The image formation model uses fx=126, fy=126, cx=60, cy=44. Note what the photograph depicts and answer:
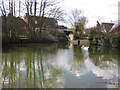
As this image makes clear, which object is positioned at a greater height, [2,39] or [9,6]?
[9,6]

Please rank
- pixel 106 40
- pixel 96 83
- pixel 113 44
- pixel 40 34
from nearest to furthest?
pixel 96 83, pixel 113 44, pixel 106 40, pixel 40 34

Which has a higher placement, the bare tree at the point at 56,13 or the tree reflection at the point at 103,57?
the bare tree at the point at 56,13

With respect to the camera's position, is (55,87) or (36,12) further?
(36,12)

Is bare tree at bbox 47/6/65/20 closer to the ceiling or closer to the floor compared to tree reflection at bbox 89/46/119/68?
closer to the ceiling

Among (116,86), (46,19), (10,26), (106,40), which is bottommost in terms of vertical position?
(116,86)

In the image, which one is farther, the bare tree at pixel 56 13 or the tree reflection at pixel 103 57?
the bare tree at pixel 56 13

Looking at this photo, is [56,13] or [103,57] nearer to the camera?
[103,57]

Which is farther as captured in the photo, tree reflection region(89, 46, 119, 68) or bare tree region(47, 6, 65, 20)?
bare tree region(47, 6, 65, 20)

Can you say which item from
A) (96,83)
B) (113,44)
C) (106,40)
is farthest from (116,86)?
(106,40)

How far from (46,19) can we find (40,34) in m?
3.04

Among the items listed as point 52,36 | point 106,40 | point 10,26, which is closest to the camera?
point 106,40

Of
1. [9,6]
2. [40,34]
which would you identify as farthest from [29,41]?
[9,6]

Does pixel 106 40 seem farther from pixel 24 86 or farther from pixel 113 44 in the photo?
pixel 24 86

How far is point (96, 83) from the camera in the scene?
3934 millimetres
